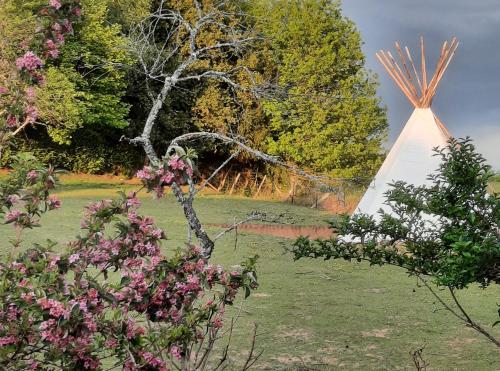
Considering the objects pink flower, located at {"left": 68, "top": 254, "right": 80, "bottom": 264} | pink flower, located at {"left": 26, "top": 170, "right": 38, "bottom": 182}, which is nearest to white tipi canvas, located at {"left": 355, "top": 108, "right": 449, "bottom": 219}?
pink flower, located at {"left": 26, "top": 170, "right": 38, "bottom": 182}

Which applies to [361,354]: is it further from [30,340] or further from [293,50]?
[293,50]

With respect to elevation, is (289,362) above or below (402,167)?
below

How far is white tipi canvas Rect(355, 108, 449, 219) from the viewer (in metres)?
10.4

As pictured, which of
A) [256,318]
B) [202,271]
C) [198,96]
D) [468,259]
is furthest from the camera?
[198,96]

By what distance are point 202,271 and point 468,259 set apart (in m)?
1.31

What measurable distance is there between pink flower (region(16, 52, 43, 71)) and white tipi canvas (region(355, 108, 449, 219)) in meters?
7.79

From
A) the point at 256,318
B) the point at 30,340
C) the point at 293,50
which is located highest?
the point at 293,50

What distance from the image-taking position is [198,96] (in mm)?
23266

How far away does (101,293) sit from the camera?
2.32 metres

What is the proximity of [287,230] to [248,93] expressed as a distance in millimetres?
6259

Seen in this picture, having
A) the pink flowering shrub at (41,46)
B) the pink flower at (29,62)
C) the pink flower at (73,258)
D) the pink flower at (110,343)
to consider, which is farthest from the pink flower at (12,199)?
the pink flower at (110,343)

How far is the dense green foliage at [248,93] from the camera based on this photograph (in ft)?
64.0

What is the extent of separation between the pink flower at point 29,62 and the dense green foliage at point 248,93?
15.1m

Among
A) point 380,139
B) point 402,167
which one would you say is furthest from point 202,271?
point 380,139
